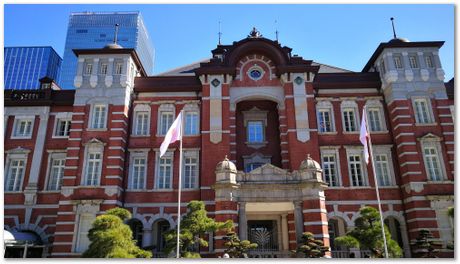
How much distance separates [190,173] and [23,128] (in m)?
10.6

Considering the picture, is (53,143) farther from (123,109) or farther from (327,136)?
(327,136)

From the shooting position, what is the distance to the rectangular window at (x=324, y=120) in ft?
69.5

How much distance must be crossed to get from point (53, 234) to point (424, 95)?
21.6 metres

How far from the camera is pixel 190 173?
20031 mm

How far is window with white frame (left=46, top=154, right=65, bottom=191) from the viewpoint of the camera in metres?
20.2

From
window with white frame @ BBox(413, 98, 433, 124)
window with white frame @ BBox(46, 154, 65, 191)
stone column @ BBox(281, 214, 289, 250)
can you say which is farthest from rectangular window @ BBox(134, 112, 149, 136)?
window with white frame @ BBox(413, 98, 433, 124)

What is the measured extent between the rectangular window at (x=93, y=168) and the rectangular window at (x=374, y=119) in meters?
15.3

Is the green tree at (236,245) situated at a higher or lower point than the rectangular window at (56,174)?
lower

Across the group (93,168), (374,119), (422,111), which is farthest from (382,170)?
(93,168)

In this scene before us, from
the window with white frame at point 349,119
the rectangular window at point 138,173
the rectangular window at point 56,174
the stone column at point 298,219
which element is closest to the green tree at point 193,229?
the stone column at point 298,219

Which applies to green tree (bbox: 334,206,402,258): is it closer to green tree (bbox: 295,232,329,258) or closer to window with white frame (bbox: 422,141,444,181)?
green tree (bbox: 295,232,329,258)

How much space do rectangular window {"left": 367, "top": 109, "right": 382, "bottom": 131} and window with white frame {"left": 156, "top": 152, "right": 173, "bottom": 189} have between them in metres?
11.7

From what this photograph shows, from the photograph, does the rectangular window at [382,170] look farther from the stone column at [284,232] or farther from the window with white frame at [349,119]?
the stone column at [284,232]

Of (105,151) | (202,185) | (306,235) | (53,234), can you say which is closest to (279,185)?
(306,235)
